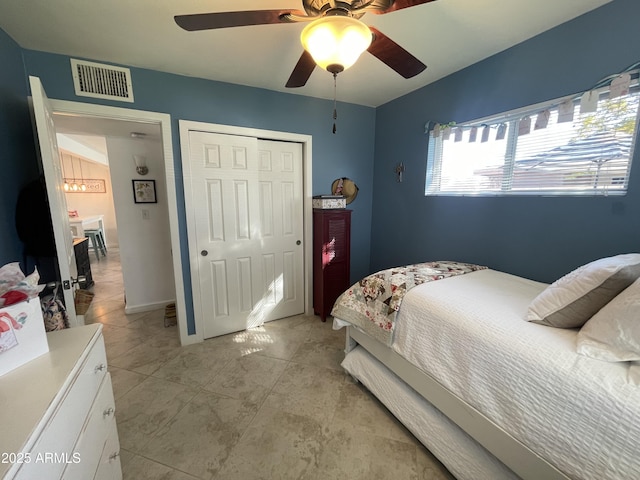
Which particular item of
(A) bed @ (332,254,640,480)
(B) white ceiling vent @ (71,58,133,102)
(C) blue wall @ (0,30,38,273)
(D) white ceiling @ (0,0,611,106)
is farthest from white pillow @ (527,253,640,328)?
(B) white ceiling vent @ (71,58,133,102)

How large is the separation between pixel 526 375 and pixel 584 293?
0.45m

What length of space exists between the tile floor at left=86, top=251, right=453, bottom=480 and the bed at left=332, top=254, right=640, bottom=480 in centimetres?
22

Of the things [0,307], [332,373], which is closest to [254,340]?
[332,373]

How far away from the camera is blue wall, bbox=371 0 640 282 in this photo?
4.89 ft

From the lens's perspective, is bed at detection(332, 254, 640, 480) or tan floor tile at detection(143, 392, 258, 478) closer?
bed at detection(332, 254, 640, 480)

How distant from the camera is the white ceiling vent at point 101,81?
6.36 ft

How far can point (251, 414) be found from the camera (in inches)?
67.3

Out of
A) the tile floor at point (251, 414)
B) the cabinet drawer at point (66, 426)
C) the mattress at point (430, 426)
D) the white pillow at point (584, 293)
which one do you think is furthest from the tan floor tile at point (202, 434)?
the white pillow at point (584, 293)

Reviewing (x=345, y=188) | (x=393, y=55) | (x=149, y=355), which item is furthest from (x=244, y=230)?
(x=393, y=55)

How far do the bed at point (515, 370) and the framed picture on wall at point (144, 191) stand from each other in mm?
2956

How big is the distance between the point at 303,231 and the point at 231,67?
5.36ft

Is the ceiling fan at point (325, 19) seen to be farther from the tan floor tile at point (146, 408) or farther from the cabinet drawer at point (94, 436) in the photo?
the tan floor tile at point (146, 408)

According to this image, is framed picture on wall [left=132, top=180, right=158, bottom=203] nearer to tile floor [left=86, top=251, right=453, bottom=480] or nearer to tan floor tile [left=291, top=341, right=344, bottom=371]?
tile floor [left=86, top=251, right=453, bottom=480]

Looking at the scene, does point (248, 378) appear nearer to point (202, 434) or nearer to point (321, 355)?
point (202, 434)
